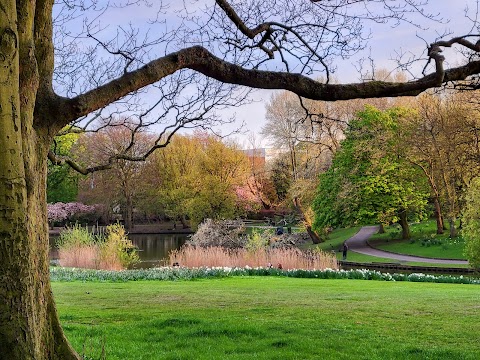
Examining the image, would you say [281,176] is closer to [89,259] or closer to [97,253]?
[97,253]

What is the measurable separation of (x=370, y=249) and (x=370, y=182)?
3.96 meters

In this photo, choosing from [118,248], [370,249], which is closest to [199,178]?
[370,249]

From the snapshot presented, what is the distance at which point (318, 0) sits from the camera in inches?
236

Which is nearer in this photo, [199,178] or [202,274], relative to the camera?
[202,274]

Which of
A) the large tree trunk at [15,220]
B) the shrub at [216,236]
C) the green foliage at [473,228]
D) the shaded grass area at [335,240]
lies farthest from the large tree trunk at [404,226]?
the large tree trunk at [15,220]

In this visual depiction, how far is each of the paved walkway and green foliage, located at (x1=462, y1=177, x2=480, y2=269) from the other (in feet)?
14.1

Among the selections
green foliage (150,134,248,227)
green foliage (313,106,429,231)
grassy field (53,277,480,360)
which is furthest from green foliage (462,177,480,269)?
green foliage (150,134,248,227)

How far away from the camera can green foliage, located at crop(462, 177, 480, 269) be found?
59.9ft

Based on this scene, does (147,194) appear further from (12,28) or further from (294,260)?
(12,28)

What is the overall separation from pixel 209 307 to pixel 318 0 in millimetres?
4648

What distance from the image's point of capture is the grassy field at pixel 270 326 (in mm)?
4730

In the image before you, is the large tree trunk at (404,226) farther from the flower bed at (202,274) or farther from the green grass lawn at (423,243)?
the flower bed at (202,274)

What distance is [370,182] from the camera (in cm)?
3062

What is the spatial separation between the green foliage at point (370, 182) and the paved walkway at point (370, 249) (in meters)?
1.42
